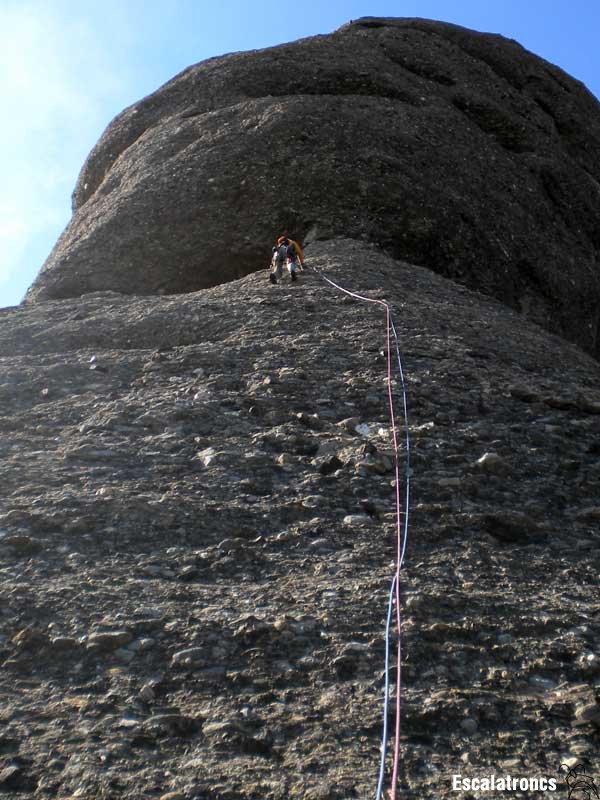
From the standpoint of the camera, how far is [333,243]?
13.2 metres

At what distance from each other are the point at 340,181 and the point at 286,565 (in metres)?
10.4

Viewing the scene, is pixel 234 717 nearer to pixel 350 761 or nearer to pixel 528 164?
pixel 350 761

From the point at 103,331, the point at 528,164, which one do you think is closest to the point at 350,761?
the point at 103,331

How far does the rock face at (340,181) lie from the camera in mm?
14125

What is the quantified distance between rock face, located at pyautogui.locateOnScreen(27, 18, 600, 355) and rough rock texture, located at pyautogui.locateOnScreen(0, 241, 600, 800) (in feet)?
16.7

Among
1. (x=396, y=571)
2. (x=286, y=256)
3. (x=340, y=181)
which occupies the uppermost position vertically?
(x=340, y=181)

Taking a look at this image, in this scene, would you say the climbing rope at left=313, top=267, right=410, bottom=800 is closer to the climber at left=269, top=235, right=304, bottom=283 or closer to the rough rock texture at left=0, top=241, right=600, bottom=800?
the rough rock texture at left=0, top=241, right=600, bottom=800

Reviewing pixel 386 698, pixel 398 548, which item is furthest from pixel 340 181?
pixel 386 698

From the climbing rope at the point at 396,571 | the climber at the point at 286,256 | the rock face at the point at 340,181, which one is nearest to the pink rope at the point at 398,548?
the climbing rope at the point at 396,571

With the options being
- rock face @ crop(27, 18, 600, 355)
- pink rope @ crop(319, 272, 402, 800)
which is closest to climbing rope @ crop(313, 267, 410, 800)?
pink rope @ crop(319, 272, 402, 800)

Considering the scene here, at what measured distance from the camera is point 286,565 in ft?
17.3

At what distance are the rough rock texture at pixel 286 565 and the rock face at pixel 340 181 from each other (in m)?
5.10

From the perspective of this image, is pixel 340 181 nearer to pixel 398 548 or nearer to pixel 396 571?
pixel 398 548

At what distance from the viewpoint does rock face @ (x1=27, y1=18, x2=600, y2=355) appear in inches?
556
